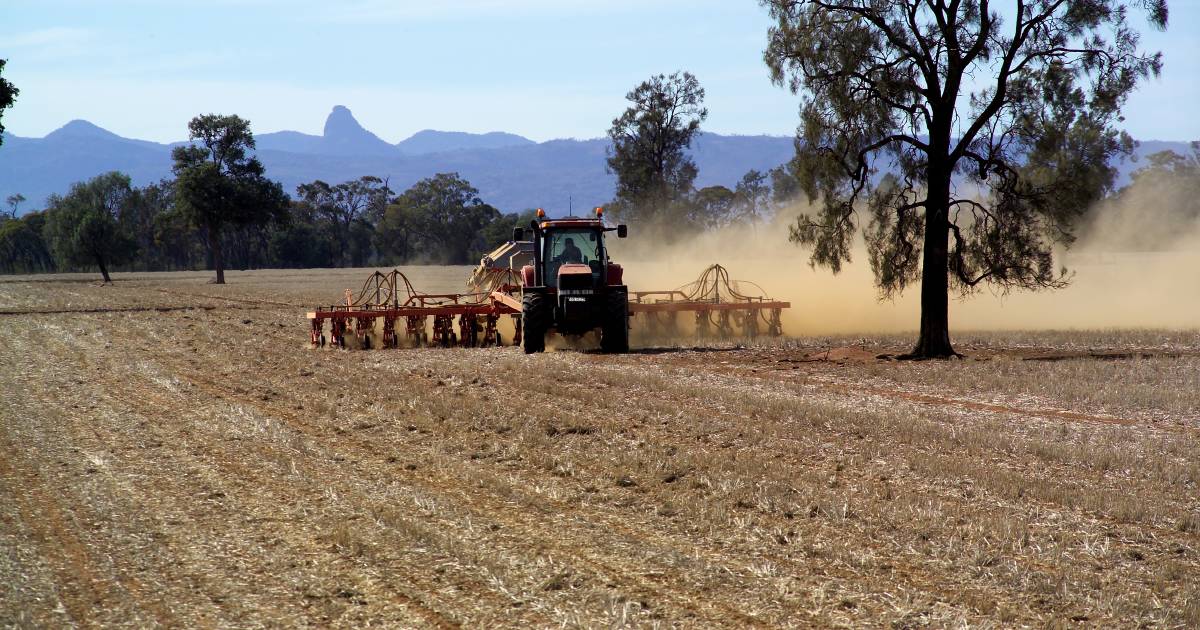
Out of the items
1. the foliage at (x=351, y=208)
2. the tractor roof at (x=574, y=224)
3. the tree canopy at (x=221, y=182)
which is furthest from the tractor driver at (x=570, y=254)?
the foliage at (x=351, y=208)

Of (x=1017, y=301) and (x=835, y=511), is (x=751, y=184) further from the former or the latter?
(x=835, y=511)

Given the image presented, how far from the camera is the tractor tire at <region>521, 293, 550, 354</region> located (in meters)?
19.3

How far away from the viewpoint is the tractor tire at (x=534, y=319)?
1933cm

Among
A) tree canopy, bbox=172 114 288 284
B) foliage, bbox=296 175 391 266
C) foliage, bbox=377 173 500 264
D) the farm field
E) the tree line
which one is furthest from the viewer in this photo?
foliage, bbox=296 175 391 266

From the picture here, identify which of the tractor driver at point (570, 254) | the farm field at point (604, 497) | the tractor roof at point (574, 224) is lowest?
the farm field at point (604, 497)

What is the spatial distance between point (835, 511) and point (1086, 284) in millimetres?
32450

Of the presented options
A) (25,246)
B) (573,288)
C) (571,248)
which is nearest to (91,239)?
(571,248)

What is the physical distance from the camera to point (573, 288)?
63.0ft

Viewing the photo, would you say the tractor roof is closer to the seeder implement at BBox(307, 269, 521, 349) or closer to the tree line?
the seeder implement at BBox(307, 269, 521, 349)

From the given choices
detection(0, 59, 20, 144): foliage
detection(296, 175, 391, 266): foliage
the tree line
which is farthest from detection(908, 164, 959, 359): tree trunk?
detection(296, 175, 391, 266): foliage

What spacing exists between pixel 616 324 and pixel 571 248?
1872 millimetres

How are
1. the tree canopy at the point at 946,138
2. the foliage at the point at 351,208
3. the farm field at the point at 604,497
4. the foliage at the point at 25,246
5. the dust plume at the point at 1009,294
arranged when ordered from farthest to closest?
1. the foliage at the point at 351,208
2. the foliage at the point at 25,246
3. the dust plume at the point at 1009,294
4. the tree canopy at the point at 946,138
5. the farm field at the point at 604,497

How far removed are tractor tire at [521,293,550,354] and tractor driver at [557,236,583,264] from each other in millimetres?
1047

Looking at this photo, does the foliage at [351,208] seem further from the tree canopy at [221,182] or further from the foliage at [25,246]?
the tree canopy at [221,182]
